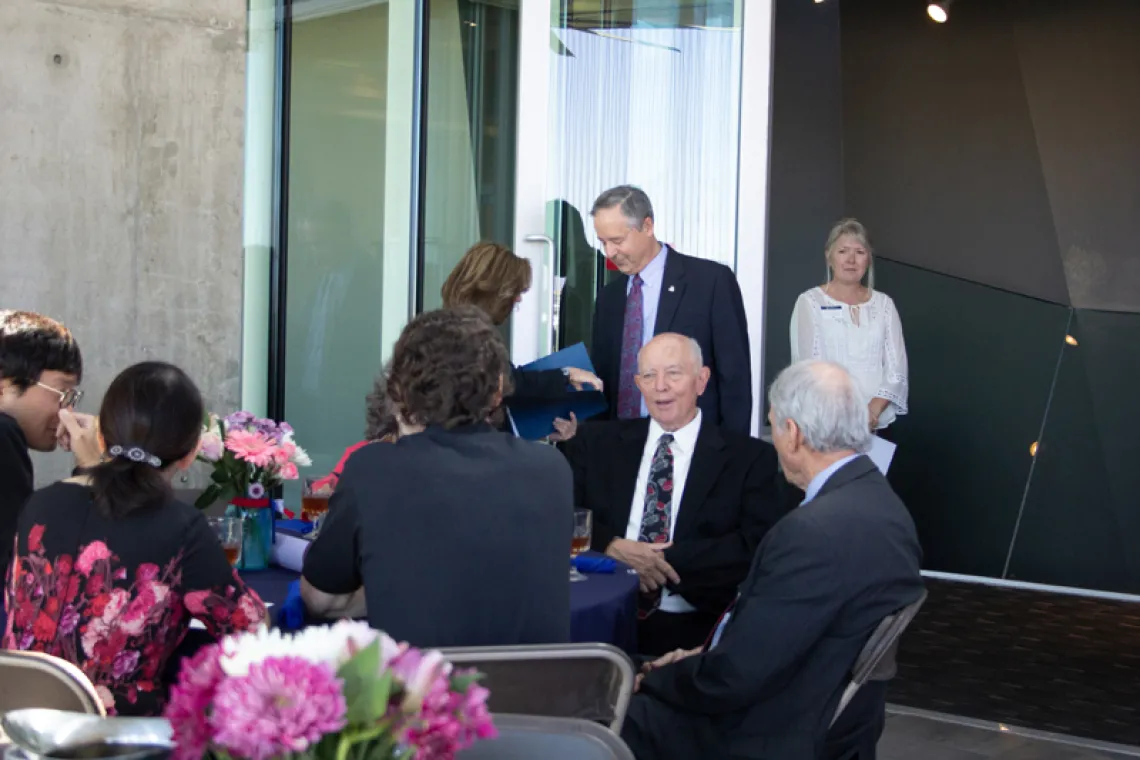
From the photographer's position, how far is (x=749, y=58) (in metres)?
5.15

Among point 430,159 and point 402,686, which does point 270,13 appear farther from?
point 402,686

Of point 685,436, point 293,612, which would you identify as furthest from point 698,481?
point 293,612

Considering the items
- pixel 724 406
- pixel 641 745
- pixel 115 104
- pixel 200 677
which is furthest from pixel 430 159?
pixel 200 677

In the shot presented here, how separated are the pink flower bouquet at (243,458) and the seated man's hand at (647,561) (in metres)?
0.88

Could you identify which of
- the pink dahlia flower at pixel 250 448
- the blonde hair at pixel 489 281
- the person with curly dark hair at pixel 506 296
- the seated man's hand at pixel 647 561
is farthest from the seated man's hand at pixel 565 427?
the pink dahlia flower at pixel 250 448

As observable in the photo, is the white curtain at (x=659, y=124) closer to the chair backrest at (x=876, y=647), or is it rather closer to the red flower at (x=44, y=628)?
the chair backrest at (x=876, y=647)

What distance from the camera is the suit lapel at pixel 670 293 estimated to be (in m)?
4.42

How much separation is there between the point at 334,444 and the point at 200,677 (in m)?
5.08

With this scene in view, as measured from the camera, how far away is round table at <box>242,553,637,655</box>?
2641mm

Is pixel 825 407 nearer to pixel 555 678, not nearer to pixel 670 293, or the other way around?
pixel 555 678

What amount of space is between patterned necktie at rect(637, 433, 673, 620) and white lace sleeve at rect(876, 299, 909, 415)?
293 centimetres

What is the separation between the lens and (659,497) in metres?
3.51

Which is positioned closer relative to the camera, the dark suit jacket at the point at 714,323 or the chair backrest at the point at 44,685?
the chair backrest at the point at 44,685

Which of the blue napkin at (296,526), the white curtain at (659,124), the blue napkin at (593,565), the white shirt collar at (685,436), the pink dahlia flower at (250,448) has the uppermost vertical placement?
the white curtain at (659,124)
